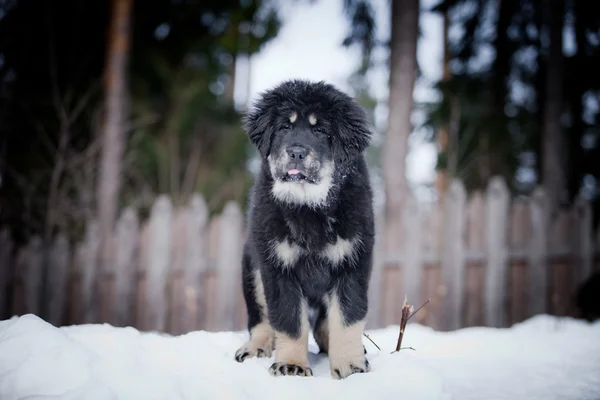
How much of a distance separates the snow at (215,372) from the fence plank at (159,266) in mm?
2941

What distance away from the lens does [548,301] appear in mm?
5562

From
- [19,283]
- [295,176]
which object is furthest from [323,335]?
[19,283]

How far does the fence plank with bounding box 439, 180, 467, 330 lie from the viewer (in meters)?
5.36

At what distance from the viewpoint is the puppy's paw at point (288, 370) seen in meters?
2.44

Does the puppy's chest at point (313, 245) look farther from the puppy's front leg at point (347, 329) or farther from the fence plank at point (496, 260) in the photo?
the fence plank at point (496, 260)

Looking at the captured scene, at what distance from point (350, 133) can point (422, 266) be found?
3.13 metres

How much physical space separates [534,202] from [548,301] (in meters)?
1.19

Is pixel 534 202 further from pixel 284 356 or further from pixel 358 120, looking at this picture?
pixel 284 356

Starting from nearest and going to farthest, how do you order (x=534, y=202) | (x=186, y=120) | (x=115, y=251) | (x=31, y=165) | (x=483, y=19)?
1. (x=534, y=202)
2. (x=115, y=251)
3. (x=483, y=19)
4. (x=31, y=165)
5. (x=186, y=120)

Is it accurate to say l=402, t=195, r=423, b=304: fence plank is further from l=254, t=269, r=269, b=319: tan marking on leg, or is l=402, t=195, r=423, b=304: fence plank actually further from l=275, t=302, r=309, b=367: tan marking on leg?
l=275, t=302, r=309, b=367: tan marking on leg

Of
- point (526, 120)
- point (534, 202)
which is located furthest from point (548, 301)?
point (526, 120)

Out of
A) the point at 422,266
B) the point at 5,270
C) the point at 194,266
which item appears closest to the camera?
the point at 422,266

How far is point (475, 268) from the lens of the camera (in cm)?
551

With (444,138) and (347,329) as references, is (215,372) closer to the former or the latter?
(347,329)
